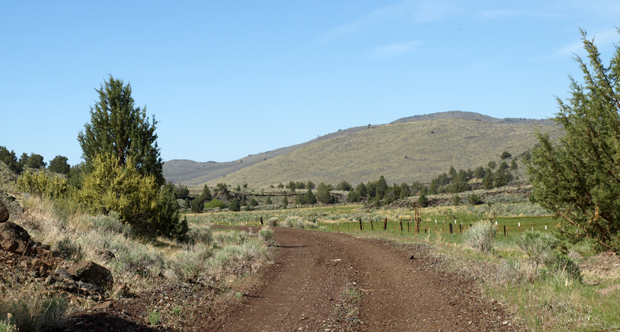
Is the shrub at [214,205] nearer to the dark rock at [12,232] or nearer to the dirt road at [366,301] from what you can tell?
the dirt road at [366,301]

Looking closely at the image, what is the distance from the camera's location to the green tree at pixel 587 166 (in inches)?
491

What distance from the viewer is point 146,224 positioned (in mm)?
19781

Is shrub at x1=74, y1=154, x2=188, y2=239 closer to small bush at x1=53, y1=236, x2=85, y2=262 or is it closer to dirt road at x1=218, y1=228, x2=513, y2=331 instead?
dirt road at x1=218, y1=228, x2=513, y2=331

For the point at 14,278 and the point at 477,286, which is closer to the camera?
the point at 14,278

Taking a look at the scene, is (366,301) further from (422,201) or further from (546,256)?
(422,201)

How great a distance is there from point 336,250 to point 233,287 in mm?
7881

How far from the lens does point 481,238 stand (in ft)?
52.4

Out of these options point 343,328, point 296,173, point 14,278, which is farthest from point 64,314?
point 296,173

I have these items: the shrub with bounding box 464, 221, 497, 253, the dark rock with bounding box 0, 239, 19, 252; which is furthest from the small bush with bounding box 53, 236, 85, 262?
the shrub with bounding box 464, 221, 497, 253

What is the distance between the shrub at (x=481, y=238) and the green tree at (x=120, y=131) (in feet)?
49.7

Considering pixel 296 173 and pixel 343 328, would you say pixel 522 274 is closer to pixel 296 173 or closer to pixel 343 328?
pixel 343 328

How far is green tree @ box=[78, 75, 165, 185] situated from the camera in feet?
72.8

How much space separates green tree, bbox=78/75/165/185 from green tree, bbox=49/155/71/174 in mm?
51361

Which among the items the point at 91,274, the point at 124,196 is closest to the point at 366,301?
the point at 91,274
